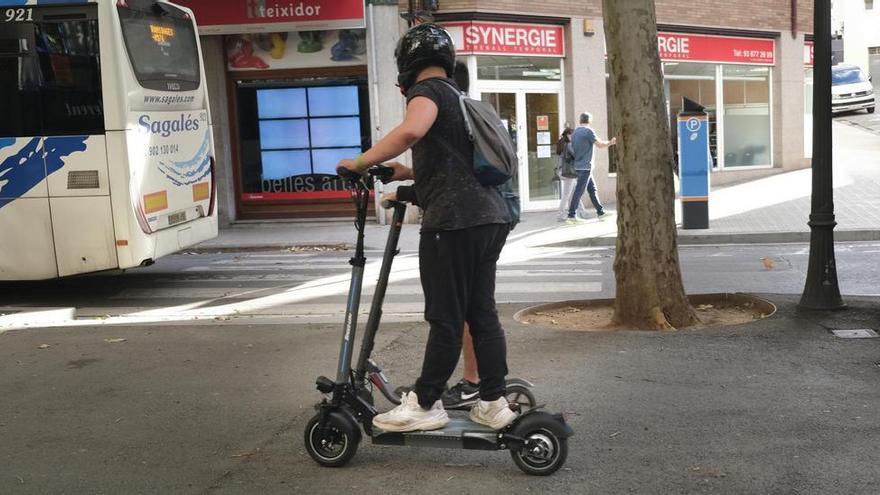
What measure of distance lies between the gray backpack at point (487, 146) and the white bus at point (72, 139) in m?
6.26

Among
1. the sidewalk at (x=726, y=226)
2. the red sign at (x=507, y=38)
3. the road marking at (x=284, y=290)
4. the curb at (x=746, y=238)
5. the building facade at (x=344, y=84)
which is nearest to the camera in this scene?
the road marking at (x=284, y=290)

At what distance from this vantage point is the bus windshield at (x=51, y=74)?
9555 mm

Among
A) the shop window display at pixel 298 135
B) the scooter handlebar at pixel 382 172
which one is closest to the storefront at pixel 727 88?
the shop window display at pixel 298 135

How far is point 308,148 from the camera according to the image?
1839 centimetres

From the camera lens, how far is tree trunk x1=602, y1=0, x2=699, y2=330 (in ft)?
23.4

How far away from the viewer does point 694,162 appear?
14.7 m

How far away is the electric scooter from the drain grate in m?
3.31

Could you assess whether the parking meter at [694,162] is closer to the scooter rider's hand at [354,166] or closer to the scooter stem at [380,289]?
the scooter stem at [380,289]

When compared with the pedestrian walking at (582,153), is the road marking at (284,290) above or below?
below

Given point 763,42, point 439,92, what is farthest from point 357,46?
point 439,92

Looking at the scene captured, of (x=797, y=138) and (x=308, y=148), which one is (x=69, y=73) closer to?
(x=308, y=148)

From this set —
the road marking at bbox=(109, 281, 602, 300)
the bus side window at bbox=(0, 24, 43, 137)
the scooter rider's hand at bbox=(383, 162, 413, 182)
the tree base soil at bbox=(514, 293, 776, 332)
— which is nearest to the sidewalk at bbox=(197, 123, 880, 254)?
the road marking at bbox=(109, 281, 602, 300)

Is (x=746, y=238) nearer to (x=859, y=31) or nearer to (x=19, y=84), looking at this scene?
(x=19, y=84)

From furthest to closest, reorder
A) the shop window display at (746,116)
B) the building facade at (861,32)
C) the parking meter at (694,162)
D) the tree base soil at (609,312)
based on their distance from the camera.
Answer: the building facade at (861,32)
the shop window display at (746,116)
the parking meter at (694,162)
the tree base soil at (609,312)
